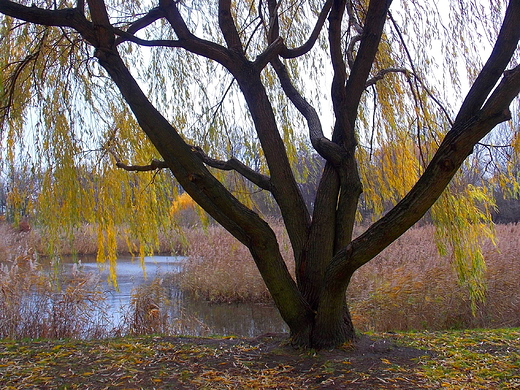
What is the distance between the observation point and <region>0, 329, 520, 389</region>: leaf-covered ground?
9.41 ft

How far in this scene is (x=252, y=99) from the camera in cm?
354

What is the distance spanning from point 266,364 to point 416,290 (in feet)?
10.6

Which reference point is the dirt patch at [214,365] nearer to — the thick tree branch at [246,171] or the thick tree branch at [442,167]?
the thick tree branch at [442,167]

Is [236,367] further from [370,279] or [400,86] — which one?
[370,279]

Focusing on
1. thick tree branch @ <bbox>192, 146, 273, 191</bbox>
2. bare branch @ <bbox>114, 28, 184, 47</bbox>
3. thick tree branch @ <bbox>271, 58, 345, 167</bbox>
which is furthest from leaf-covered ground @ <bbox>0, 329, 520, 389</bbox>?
bare branch @ <bbox>114, 28, 184, 47</bbox>

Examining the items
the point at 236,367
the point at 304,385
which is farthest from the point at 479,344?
the point at 236,367

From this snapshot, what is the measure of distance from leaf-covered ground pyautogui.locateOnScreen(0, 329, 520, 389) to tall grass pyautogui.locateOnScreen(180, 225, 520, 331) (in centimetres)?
162

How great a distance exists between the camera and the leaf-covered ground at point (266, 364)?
113 inches

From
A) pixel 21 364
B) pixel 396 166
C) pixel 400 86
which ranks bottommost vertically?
pixel 21 364

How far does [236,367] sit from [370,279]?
447cm

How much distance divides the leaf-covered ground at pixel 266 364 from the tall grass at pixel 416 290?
5.32 ft

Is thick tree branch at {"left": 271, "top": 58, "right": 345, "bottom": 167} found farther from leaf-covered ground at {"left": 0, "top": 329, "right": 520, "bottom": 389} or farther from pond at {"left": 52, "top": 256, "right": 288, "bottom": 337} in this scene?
pond at {"left": 52, "top": 256, "right": 288, "bottom": 337}

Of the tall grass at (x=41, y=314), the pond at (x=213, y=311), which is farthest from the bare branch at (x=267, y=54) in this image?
the pond at (x=213, y=311)

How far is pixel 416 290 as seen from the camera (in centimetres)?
588
